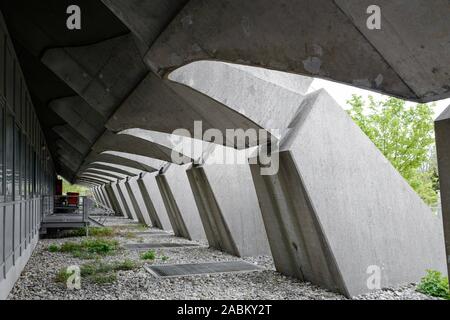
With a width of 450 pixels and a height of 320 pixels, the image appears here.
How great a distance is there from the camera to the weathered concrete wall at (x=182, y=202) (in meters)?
17.7

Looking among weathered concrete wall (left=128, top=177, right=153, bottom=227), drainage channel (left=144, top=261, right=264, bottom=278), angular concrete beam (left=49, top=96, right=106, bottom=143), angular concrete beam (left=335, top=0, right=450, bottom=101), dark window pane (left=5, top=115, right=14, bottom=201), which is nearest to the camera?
angular concrete beam (left=335, top=0, right=450, bottom=101)

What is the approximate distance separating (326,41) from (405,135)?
56.0 ft

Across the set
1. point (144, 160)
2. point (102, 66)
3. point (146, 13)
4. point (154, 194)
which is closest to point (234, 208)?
point (102, 66)

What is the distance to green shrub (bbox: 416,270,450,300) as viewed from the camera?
7906 millimetres

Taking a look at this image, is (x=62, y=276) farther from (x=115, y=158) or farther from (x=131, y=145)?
(x=115, y=158)

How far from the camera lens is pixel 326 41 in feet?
15.6

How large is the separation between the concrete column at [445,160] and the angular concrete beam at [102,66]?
18.9 ft

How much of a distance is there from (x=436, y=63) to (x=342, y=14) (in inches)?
41.7

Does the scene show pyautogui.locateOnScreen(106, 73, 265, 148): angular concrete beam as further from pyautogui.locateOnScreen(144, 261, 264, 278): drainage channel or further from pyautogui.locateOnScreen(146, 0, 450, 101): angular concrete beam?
pyautogui.locateOnScreen(144, 261, 264, 278): drainage channel

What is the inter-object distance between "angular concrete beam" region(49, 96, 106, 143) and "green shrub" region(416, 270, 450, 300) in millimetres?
9440

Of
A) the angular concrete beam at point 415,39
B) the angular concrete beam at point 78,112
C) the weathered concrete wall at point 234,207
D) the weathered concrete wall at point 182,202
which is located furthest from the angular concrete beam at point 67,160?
the angular concrete beam at point 415,39

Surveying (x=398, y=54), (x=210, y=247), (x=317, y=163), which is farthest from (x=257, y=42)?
(x=210, y=247)

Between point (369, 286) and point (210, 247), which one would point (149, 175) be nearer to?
point (210, 247)

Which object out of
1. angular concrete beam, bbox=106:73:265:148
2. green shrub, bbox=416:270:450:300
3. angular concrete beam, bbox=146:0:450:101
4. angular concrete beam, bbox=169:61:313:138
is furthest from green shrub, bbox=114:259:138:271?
angular concrete beam, bbox=146:0:450:101
